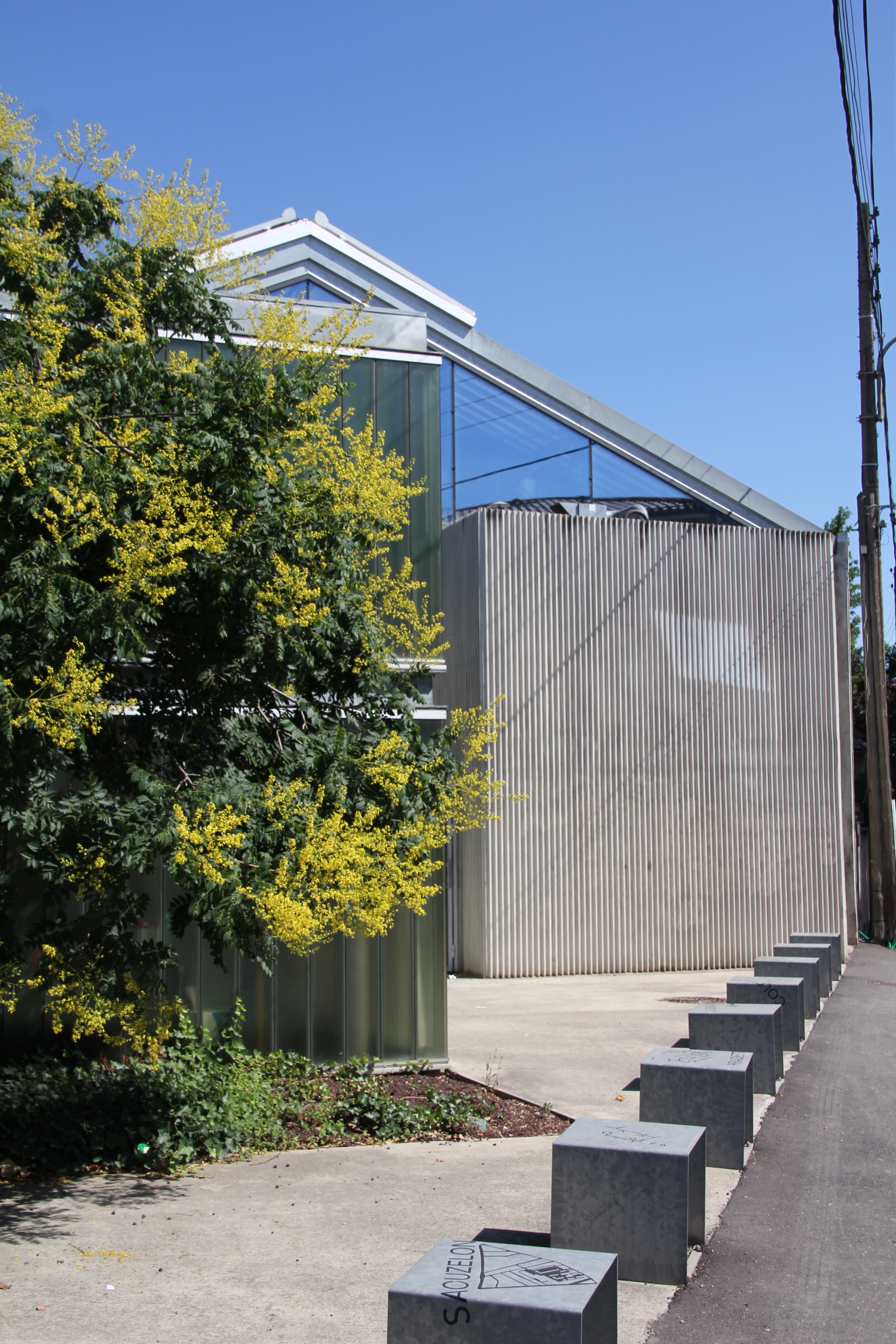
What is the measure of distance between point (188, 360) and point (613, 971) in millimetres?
12843

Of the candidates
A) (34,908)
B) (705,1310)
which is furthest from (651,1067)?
(34,908)

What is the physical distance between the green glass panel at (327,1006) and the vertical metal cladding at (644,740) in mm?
7734

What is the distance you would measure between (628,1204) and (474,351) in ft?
49.9

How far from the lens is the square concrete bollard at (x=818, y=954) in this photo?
1420cm

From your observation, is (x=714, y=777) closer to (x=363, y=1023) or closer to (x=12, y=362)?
(x=363, y=1023)

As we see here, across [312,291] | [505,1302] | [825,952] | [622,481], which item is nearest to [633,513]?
[622,481]

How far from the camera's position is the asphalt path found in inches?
191

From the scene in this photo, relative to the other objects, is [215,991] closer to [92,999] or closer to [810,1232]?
[92,999]

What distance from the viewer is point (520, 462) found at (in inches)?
761

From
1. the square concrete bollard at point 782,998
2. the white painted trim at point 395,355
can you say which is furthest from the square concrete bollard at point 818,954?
the white painted trim at point 395,355

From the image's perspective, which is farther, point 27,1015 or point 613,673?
point 613,673

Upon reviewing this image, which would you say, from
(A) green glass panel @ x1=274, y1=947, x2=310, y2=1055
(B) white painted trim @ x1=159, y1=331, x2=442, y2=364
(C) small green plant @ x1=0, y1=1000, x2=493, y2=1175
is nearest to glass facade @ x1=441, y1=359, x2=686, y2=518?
(B) white painted trim @ x1=159, y1=331, x2=442, y2=364

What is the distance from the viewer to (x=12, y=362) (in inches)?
236

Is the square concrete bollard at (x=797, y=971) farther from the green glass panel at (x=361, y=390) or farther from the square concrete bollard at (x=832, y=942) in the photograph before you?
the green glass panel at (x=361, y=390)
